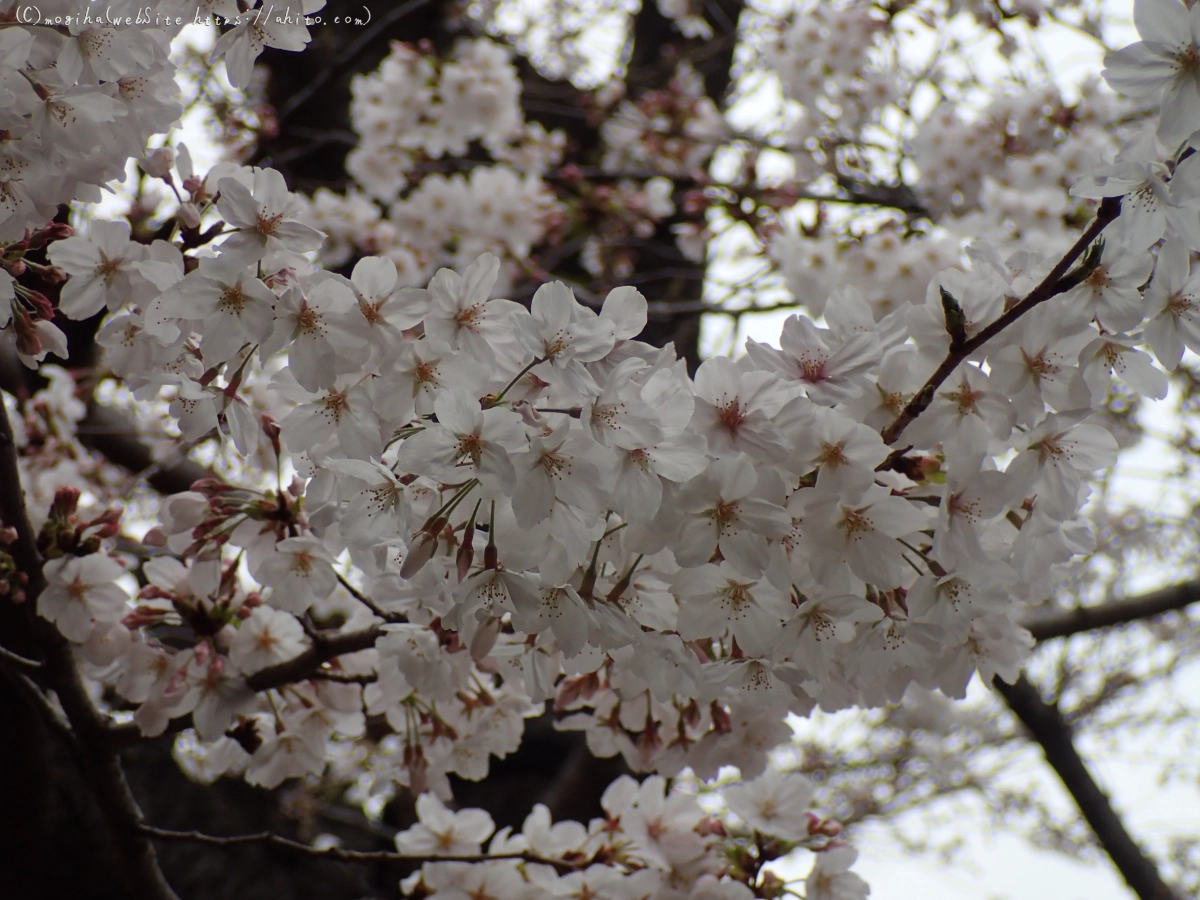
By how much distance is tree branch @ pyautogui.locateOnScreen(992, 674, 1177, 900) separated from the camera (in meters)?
→ 3.00

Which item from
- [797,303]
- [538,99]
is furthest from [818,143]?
[538,99]

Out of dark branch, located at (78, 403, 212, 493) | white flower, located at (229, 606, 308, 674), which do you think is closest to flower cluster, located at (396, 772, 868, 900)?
white flower, located at (229, 606, 308, 674)

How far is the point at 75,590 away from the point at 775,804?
1.24 m

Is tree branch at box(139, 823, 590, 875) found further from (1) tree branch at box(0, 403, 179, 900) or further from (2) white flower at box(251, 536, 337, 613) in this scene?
(2) white flower at box(251, 536, 337, 613)

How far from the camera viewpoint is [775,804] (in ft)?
5.59

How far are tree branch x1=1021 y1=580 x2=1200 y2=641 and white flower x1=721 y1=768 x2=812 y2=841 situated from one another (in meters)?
1.22

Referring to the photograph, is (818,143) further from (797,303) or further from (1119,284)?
(1119,284)

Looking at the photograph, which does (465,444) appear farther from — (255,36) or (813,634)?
(255,36)

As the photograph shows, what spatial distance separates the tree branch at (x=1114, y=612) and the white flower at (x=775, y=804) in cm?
122

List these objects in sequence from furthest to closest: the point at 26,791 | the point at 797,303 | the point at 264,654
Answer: the point at 797,303 → the point at 26,791 → the point at 264,654

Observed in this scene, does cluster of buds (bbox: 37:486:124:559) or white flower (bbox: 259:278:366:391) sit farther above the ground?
cluster of buds (bbox: 37:486:124:559)

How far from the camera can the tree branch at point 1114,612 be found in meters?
2.61

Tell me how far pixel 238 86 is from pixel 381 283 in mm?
504

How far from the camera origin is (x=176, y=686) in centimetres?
154
